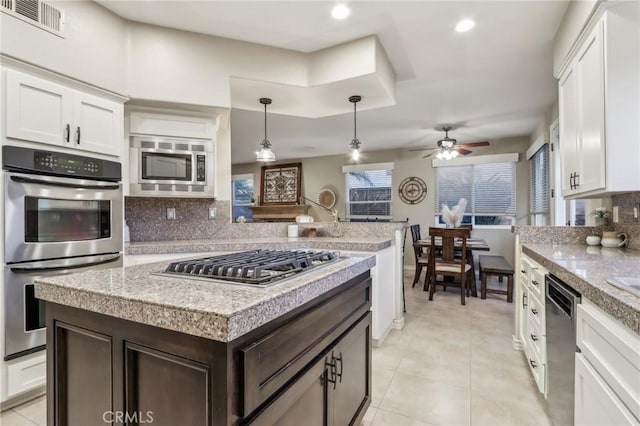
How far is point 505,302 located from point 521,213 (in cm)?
230

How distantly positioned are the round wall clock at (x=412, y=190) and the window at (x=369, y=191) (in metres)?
0.30

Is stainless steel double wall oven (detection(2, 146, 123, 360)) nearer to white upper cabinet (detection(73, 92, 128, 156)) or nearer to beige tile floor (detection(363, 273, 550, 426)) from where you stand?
white upper cabinet (detection(73, 92, 128, 156))

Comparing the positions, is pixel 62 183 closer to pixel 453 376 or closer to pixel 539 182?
pixel 453 376

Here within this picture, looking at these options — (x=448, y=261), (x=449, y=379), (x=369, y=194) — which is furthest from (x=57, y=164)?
(x=369, y=194)

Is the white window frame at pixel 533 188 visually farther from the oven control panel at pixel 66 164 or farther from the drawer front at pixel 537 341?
the oven control panel at pixel 66 164

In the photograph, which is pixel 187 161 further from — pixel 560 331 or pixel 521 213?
pixel 521 213

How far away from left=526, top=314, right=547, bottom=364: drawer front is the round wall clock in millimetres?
4301

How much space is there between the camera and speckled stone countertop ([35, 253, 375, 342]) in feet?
2.39

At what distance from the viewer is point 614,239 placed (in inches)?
83.0

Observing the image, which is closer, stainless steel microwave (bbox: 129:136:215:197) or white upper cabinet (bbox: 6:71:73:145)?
white upper cabinet (bbox: 6:71:73:145)

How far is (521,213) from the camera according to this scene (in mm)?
5562

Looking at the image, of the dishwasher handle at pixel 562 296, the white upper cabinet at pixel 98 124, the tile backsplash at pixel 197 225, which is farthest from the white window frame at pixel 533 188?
the white upper cabinet at pixel 98 124

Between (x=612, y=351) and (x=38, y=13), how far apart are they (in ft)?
10.9

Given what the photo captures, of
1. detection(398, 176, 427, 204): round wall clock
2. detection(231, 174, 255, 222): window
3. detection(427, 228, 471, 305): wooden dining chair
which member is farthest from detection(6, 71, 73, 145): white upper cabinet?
detection(231, 174, 255, 222): window
